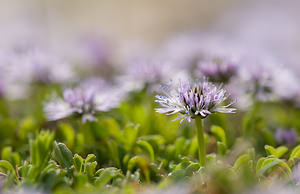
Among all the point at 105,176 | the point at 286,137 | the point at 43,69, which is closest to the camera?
the point at 105,176

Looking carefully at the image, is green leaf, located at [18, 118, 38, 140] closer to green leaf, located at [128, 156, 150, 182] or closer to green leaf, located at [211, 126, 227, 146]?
green leaf, located at [128, 156, 150, 182]

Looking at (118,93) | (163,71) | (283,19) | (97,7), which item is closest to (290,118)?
(163,71)

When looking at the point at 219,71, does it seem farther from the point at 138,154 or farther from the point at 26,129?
the point at 26,129

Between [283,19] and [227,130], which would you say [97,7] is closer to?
[283,19]

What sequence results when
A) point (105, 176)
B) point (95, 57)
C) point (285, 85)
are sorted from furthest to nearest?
point (95, 57)
point (285, 85)
point (105, 176)

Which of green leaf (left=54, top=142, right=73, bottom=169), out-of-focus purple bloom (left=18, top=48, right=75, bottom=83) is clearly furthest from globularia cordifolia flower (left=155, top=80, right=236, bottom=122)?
out-of-focus purple bloom (left=18, top=48, right=75, bottom=83)

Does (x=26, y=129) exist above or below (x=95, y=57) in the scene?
below

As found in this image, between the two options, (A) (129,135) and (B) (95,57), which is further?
(B) (95,57)

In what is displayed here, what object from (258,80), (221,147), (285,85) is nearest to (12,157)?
(221,147)
